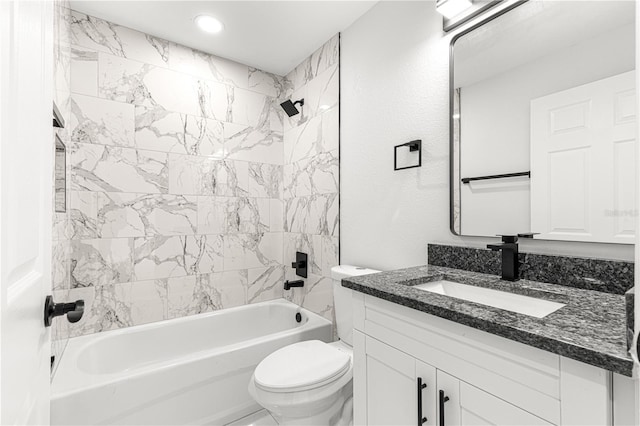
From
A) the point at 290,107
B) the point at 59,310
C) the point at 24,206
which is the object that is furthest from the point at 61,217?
the point at 290,107

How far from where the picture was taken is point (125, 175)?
2139 millimetres

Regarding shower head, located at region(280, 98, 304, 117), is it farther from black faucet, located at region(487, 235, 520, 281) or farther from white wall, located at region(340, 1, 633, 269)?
black faucet, located at region(487, 235, 520, 281)

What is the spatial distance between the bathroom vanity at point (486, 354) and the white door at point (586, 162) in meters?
0.24

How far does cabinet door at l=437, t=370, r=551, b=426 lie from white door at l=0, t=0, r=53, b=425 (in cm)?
94

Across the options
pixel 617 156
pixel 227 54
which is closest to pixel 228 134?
pixel 227 54

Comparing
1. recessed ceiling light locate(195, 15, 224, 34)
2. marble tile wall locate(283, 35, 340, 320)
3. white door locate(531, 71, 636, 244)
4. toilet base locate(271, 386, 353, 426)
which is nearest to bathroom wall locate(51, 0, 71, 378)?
recessed ceiling light locate(195, 15, 224, 34)

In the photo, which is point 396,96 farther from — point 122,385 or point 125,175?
point 122,385

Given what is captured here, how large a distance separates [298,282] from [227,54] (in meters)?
1.91

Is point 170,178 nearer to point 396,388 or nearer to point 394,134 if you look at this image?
point 394,134

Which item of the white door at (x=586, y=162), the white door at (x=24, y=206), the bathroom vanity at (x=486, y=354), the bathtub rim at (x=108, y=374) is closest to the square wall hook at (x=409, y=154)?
the white door at (x=586, y=162)

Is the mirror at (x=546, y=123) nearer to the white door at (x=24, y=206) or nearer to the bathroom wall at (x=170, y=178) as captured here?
the bathroom wall at (x=170, y=178)

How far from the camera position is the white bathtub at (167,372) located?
146cm

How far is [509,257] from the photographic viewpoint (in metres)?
1.20

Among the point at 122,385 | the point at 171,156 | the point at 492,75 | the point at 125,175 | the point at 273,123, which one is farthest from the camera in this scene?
the point at 273,123
